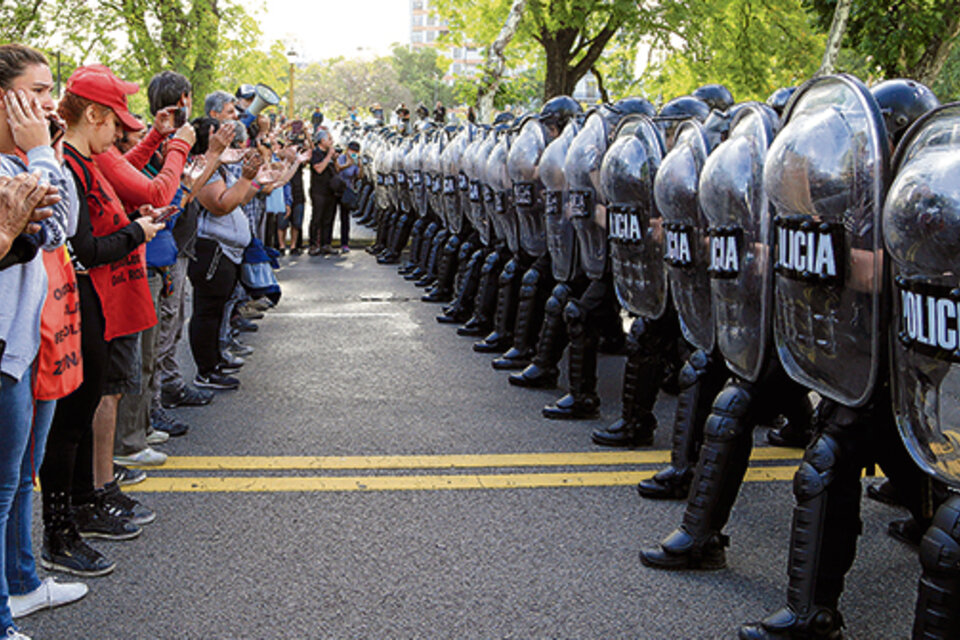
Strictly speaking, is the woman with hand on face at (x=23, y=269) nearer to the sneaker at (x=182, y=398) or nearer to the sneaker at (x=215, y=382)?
the sneaker at (x=182, y=398)

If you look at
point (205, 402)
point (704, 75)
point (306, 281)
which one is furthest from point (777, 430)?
point (704, 75)

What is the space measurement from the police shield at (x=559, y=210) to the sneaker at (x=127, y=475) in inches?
105

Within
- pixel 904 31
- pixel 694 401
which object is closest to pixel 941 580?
pixel 694 401

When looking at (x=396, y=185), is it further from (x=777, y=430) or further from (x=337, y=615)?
(x=337, y=615)

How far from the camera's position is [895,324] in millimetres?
2541

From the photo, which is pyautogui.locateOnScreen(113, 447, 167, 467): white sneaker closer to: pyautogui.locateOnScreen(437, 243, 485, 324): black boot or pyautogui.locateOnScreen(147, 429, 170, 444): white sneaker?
pyautogui.locateOnScreen(147, 429, 170, 444): white sneaker

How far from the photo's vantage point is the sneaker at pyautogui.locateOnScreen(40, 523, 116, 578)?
3.42m

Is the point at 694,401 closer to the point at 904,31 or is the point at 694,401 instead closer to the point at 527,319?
the point at 527,319

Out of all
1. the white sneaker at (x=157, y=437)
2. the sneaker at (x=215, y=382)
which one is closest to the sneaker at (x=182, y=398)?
the sneaker at (x=215, y=382)

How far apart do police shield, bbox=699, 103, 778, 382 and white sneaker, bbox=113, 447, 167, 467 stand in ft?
9.02

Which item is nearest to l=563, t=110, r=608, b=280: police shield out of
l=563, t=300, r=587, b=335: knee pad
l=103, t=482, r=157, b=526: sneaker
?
l=563, t=300, r=587, b=335: knee pad

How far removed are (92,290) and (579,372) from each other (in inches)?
109

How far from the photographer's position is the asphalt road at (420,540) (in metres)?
3.11

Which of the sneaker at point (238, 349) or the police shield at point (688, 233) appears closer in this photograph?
the police shield at point (688, 233)
